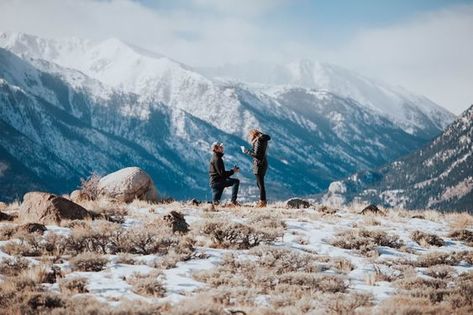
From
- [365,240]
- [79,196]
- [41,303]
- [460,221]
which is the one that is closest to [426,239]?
[365,240]

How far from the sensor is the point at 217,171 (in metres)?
20.5

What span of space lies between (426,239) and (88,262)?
9.42 meters

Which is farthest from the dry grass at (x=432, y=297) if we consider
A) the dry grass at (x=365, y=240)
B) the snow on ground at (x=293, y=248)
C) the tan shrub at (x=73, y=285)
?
the tan shrub at (x=73, y=285)

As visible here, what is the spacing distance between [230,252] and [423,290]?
4439 mm

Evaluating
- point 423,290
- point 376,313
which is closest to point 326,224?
point 423,290

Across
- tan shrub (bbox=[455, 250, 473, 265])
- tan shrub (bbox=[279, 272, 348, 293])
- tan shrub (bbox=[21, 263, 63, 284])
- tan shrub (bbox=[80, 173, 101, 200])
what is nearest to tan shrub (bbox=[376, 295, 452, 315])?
tan shrub (bbox=[279, 272, 348, 293])

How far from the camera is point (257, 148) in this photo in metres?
20.0

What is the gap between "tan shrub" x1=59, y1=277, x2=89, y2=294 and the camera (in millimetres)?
9391

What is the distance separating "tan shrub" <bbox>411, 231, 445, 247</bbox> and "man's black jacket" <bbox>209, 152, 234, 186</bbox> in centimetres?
755

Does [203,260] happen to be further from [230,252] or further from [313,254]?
[313,254]

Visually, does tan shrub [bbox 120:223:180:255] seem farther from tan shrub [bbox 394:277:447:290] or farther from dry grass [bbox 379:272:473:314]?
dry grass [bbox 379:272:473:314]

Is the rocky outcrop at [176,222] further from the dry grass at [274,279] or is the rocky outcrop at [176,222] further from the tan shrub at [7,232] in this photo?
the tan shrub at [7,232]

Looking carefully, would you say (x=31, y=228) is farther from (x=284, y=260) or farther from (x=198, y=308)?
(x=198, y=308)

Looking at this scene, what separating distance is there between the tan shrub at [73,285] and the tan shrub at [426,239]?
30.9 feet
